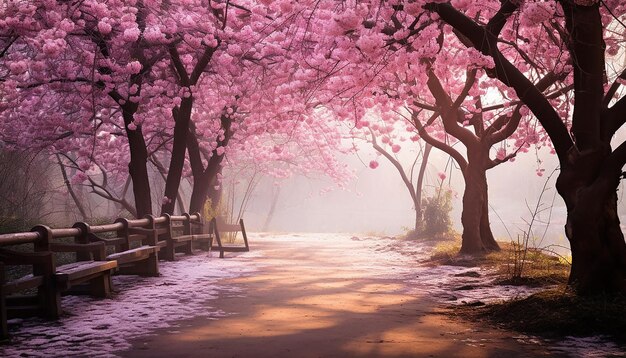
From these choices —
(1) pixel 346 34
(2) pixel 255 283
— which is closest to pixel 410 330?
(2) pixel 255 283

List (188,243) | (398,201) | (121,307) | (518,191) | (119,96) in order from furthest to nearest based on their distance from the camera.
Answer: (398,201) → (518,191) → (188,243) → (119,96) → (121,307)

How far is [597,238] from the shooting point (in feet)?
23.9

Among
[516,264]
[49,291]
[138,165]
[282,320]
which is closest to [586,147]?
[516,264]

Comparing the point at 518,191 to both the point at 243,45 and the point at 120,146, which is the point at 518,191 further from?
the point at 243,45

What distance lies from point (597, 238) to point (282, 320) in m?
3.88

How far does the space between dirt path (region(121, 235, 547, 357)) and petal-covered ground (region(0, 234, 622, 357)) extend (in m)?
0.01

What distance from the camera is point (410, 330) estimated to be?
21.2ft

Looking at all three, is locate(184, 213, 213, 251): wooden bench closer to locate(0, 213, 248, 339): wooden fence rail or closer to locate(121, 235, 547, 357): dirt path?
locate(0, 213, 248, 339): wooden fence rail

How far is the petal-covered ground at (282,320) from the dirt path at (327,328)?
0.01 m

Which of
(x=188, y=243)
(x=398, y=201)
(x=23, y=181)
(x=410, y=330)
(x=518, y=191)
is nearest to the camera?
(x=410, y=330)

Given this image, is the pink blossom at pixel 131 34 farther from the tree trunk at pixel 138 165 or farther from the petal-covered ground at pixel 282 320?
the petal-covered ground at pixel 282 320

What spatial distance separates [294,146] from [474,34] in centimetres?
3257

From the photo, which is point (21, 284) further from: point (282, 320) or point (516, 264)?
point (516, 264)

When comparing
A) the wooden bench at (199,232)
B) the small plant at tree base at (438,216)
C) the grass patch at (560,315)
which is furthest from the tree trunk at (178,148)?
the small plant at tree base at (438,216)
